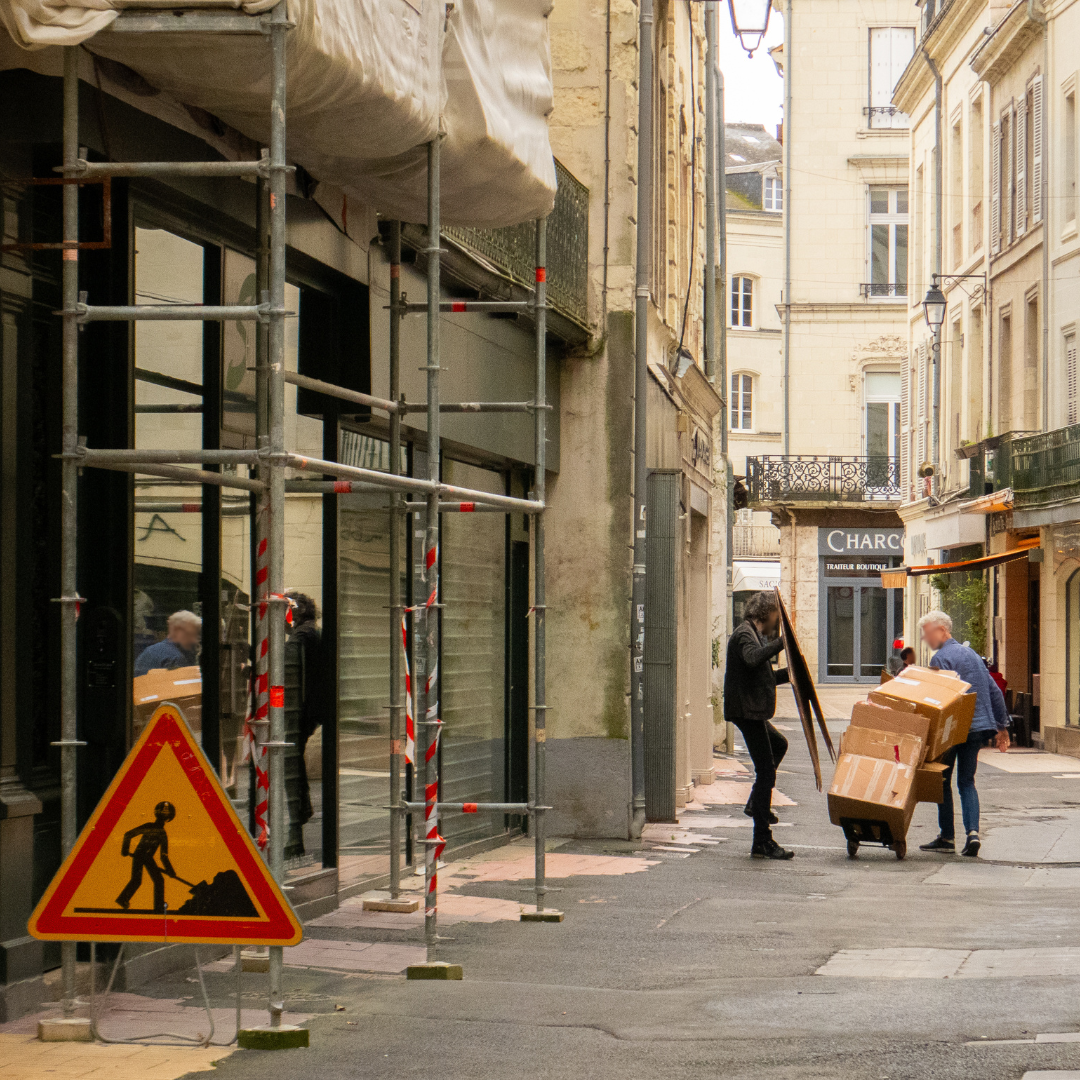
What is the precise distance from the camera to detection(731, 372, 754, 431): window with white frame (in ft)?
177

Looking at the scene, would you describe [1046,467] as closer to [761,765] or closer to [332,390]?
[761,765]

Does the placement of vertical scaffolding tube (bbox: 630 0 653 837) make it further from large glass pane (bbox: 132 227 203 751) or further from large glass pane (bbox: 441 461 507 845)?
large glass pane (bbox: 132 227 203 751)

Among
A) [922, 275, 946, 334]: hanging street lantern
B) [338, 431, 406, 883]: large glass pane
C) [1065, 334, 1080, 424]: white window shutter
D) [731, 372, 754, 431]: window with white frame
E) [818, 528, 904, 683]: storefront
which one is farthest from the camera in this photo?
[731, 372, 754, 431]: window with white frame

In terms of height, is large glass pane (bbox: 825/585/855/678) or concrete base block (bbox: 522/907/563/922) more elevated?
large glass pane (bbox: 825/585/855/678)

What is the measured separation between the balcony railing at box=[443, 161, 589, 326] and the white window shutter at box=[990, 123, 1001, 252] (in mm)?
19226

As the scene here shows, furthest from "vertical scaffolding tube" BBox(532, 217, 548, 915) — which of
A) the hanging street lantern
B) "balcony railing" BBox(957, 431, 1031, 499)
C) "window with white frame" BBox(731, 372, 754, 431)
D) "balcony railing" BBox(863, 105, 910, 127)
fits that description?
"window with white frame" BBox(731, 372, 754, 431)

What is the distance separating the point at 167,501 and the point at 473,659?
188 inches

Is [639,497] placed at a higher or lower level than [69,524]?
higher

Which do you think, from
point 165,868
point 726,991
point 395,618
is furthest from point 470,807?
point 165,868

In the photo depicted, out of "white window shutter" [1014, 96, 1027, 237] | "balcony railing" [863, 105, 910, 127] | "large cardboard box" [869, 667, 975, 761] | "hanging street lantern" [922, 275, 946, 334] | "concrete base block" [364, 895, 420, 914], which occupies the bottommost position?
"concrete base block" [364, 895, 420, 914]

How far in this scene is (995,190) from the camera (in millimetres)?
30625

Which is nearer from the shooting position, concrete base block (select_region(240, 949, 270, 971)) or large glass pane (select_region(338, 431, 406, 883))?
concrete base block (select_region(240, 949, 270, 971))

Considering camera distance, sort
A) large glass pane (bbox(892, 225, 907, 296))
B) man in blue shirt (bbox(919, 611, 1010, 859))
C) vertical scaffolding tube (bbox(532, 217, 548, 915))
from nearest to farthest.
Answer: vertical scaffolding tube (bbox(532, 217, 548, 915))
man in blue shirt (bbox(919, 611, 1010, 859))
large glass pane (bbox(892, 225, 907, 296))

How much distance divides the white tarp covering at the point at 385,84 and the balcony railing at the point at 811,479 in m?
37.3
